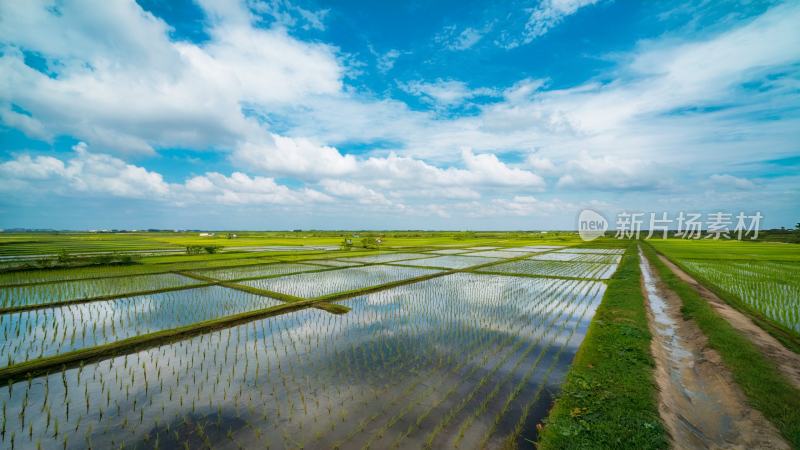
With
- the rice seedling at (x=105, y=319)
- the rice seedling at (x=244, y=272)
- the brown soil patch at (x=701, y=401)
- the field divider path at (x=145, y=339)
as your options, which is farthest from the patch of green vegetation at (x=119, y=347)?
the brown soil patch at (x=701, y=401)

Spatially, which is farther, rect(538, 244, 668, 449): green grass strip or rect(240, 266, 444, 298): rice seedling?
rect(240, 266, 444, 298): rice seedling

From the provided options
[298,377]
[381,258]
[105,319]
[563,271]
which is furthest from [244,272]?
[563,271]

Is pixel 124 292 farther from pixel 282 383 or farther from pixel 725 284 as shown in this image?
pixel 725 284

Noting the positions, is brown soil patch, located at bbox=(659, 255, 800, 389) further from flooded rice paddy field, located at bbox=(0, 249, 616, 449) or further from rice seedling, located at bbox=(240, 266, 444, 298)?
rice seedling, located at bbox=(240, 266, 444, 298)

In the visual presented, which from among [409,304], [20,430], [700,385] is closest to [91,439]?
[20,430]

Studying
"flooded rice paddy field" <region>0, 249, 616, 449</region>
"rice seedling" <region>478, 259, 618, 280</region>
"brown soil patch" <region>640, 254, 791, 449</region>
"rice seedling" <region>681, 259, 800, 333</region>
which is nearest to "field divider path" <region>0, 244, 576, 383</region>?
"flooded rice paddy field" <region>0, 249, 616, 449</region>

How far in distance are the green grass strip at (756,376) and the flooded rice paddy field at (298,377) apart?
9.84 feet

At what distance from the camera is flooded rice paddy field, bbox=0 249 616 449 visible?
4.84 meters

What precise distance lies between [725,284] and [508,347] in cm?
1592

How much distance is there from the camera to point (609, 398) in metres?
5.48

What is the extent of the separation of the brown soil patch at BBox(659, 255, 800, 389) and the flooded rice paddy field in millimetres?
3824

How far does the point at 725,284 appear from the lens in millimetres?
15945

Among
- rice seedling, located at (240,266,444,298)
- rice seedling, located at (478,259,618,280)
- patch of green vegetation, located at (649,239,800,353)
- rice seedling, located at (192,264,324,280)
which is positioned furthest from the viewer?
rice seedling, located at (478,259,618,280)

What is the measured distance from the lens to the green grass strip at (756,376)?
4935 millimetres
